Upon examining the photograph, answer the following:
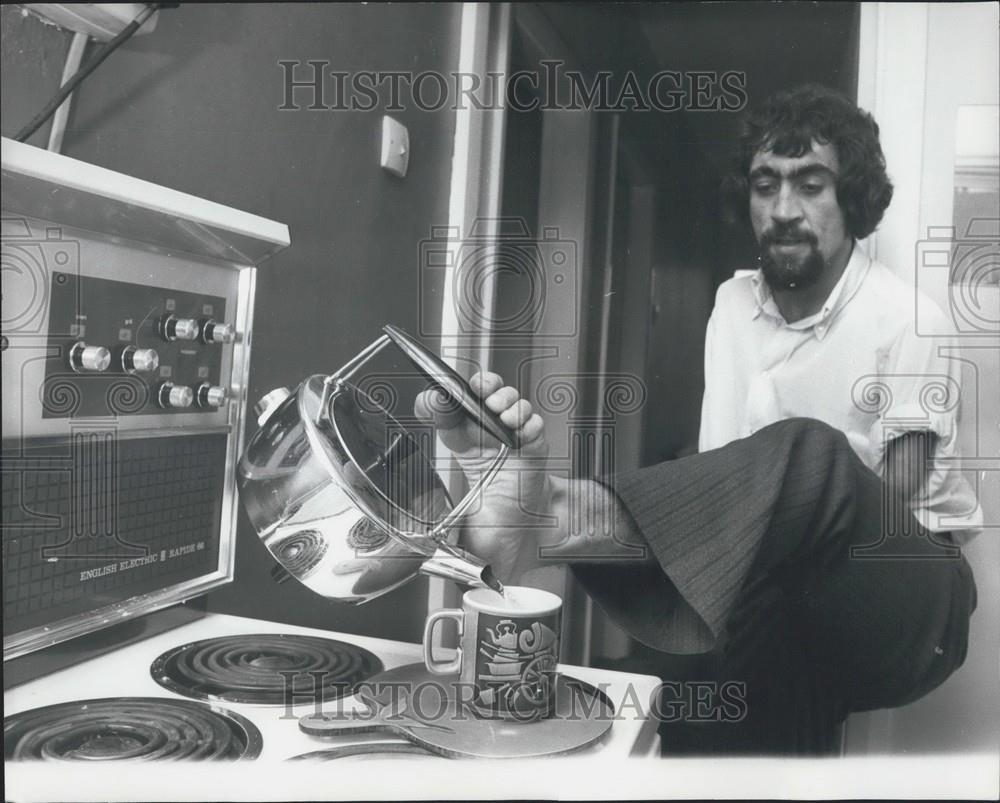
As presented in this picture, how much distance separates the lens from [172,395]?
0.59 metres

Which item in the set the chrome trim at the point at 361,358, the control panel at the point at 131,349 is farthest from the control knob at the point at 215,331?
the chrome trim at the point at 361,358

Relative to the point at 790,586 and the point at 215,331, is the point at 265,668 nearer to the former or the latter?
the point at 215,331

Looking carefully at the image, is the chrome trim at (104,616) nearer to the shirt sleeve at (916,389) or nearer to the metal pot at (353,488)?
the metal pot at (353,488)

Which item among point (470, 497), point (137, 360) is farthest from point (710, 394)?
point (137, 360)

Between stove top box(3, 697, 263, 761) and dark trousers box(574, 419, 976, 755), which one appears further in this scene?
dark trousers box(574, 419, 976, 755)

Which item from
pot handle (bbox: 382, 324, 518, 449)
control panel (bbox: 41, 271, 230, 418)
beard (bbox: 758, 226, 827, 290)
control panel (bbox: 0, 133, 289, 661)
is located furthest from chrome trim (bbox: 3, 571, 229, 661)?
beard (bbox: 758, 226, 827, 290)

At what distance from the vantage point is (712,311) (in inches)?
24.5

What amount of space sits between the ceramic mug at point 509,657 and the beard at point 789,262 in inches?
12.7

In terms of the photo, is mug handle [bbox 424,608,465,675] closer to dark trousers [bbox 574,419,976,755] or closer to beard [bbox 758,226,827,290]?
dark trousers [bbox 574,419,976,755]

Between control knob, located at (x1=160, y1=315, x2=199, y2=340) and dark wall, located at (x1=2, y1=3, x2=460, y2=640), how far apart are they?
6cm

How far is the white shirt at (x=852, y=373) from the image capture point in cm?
61

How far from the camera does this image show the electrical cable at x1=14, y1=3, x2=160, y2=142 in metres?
0.49

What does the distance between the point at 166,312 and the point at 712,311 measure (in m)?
0.43

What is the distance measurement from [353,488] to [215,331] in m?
0.20
